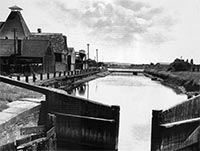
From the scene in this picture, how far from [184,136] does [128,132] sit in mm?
4045

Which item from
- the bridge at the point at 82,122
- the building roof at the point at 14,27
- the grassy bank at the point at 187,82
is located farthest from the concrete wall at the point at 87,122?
the building roof at the point at 14,27

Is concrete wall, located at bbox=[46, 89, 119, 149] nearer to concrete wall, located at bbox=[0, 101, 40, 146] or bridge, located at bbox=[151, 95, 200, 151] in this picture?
concrete wall, located at bbox=[0, 101, 40, 146]

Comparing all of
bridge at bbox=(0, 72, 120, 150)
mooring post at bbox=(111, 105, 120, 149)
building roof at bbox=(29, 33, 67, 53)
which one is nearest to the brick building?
building roof at bbox=(29, 33, 67, 53)

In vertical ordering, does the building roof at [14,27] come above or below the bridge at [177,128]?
above

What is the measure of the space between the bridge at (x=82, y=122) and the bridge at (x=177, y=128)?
190 cm

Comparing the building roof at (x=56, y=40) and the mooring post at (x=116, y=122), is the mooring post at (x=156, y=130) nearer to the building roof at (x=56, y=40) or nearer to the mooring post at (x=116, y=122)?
the mooring post at (x=116, y=122)

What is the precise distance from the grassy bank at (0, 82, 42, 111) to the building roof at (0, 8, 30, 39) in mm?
38462

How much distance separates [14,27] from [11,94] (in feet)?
141

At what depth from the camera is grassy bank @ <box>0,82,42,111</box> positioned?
1202 cm

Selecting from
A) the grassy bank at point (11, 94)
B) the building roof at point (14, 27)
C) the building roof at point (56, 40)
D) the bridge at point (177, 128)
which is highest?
the building roof at point (14, 27)

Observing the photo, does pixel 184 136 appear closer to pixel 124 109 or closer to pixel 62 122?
pixel 62 122

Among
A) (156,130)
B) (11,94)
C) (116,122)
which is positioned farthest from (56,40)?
(156,130)

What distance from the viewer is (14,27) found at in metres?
52.6

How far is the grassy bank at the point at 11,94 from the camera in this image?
12023 mm
